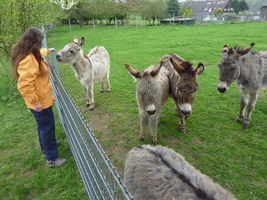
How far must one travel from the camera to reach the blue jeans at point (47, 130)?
3.83 meters

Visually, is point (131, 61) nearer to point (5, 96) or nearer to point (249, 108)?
point (5, 96)

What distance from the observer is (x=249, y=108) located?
5.12 meters

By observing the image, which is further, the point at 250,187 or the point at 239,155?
the point at 239,155

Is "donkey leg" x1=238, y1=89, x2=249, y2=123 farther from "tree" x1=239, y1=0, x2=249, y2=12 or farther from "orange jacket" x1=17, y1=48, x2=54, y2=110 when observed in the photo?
"tree" x1=239, y1=0, x2=249, y2=12

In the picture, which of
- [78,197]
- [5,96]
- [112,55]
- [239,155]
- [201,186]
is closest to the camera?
[201,186]

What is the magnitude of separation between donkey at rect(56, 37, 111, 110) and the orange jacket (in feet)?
7.54

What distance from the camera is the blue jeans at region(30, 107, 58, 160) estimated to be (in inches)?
151

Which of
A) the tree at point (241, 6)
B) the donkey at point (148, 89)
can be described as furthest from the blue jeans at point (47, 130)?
the tree at point (241, 6)

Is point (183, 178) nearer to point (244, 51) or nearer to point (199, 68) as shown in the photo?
point (199, 68)

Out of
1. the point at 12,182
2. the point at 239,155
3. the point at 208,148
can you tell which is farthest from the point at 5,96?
the point at 239,155

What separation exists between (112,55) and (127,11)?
1127 inches

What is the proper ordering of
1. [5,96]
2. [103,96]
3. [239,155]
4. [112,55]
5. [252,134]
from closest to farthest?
1. [239,155]
2. [252,134]
3. [103,96]
4. [5,96]
5. [112,55]

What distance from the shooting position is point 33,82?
3422 millimetres

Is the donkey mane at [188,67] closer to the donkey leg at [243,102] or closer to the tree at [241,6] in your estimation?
the donkey leg at [243,102]
